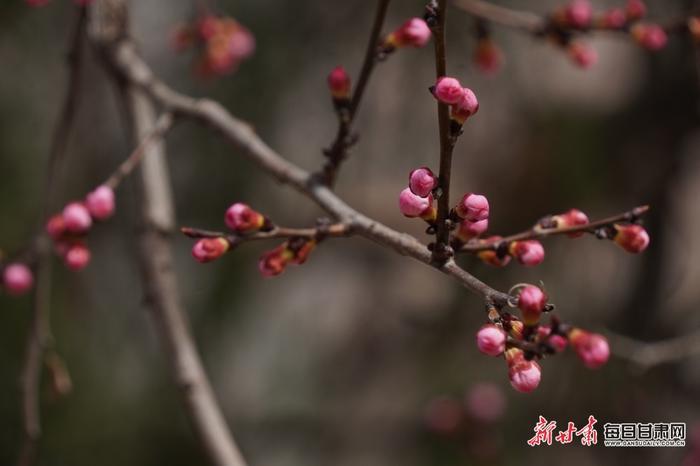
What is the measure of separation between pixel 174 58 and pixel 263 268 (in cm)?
207

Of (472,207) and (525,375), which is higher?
(472,207)

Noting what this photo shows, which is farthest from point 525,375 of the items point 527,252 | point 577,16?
point 577,16

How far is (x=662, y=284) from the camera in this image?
2.30 meters

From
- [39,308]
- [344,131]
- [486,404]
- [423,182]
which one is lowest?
[486,404]

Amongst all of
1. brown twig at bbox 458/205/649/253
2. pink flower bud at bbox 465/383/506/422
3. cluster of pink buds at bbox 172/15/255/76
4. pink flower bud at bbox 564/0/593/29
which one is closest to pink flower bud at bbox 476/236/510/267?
brown twig at bbox 458/205/649/253

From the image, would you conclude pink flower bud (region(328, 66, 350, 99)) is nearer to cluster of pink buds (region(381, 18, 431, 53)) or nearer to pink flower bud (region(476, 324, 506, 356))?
cluster of pink buds (region(381, 18, 431, 53))

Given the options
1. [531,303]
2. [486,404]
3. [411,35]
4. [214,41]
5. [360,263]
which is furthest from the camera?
[360,263]

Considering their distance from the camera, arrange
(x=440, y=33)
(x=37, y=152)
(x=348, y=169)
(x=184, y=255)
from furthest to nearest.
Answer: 1. (x=184, y=255)
2. (x=348, y=169)
3. (x=37, y=152)
4. (x=440, y=33)

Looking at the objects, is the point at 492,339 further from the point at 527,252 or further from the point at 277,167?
the point at 277,167

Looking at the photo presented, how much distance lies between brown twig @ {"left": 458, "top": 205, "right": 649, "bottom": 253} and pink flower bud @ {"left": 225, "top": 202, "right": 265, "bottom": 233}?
0.67 ft

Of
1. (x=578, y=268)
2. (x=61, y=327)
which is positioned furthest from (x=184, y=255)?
(x=578, y=268)

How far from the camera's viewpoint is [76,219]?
Result: 0.96 metres

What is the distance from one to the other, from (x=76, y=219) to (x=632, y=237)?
0.60m

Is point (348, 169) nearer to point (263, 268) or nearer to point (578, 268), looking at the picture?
point (578, 268)
